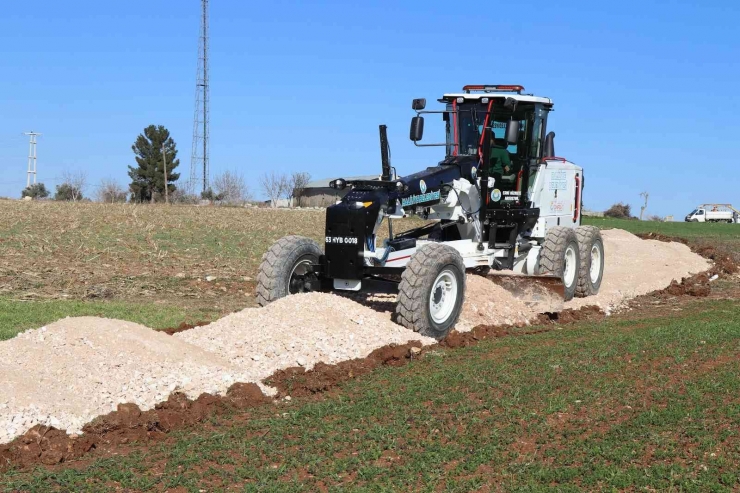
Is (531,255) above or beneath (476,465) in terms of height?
above

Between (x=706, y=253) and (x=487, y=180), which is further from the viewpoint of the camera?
(x=706, y=253)

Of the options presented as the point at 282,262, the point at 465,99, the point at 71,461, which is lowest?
the point at 71,461

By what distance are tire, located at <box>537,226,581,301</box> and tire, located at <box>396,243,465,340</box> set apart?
3207mm

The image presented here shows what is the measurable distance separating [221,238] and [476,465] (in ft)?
72.3

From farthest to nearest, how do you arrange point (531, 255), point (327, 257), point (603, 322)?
point (531, 255)
point (603, 322)
point (327, 257)

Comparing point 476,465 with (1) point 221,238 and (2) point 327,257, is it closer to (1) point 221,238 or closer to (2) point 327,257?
(2) point 327,257

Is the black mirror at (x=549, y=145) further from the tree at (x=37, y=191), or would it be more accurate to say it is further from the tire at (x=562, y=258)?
the tree at (x=37, y=191)

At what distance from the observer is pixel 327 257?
12.6 m

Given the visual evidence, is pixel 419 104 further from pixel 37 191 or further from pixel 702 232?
pixel 37 191

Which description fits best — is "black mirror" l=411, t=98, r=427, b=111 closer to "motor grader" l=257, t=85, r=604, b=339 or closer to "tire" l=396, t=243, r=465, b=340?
"motor grader" l=257, t=85, r=604, b=339

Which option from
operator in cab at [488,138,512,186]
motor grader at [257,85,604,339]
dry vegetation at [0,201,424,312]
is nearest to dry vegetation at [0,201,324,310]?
dry vegetation at [0,201,424,312]

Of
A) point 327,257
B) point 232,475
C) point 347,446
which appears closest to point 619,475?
point 347,446

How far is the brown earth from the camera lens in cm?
708

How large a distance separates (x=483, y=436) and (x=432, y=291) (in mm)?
4781
